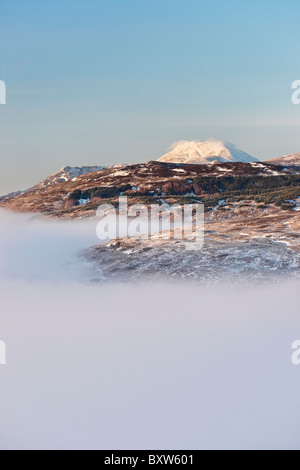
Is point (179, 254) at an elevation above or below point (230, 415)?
above

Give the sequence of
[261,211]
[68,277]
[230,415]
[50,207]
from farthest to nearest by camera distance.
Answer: [50,207] → [261,211] → [68,277] → [230,415]

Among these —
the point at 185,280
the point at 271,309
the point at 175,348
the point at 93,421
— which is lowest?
the point at 93,421

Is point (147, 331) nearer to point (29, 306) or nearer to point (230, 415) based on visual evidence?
point (230, 415)

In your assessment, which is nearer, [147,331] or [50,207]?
[147,331]

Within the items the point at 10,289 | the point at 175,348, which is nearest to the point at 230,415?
the point at 175,348

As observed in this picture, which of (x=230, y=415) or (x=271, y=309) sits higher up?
(x=271, y=309)
